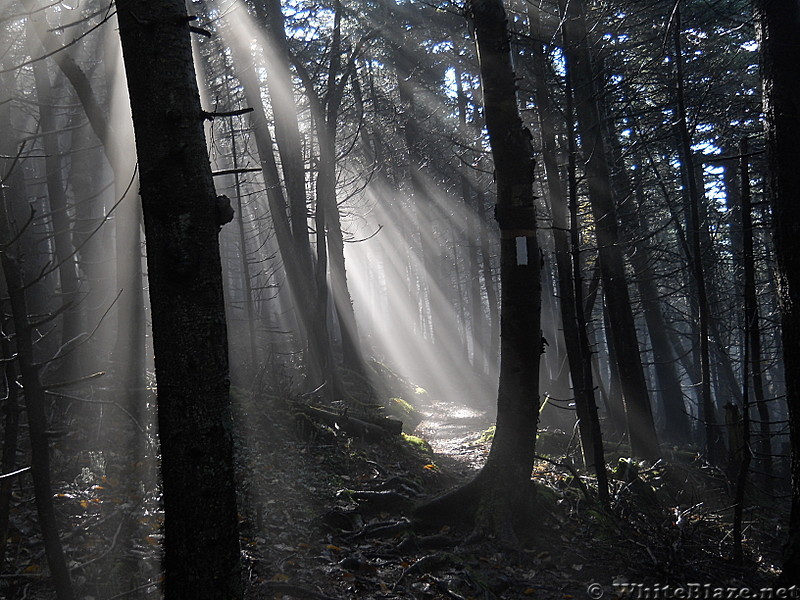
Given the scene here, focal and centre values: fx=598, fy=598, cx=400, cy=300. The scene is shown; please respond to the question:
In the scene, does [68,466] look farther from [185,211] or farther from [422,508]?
[185,211]

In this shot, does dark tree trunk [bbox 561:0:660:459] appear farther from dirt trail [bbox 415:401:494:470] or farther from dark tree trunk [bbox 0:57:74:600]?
dark tree trunk [bbox 0:57:74:600]

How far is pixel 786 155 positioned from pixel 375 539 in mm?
5147

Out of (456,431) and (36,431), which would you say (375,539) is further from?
(456,431)

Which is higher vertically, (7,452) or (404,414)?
(7,452)

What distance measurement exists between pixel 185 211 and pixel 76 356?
661 centimetres

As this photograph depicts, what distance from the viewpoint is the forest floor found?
16.4 ft

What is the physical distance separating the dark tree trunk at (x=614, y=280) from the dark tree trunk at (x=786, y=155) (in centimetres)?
472

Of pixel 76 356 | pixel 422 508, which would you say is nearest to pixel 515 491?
pixel 422 508

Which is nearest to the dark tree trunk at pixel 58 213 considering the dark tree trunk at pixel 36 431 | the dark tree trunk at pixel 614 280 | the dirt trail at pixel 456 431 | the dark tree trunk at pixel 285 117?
the dark tree trunk at pixel 285 117

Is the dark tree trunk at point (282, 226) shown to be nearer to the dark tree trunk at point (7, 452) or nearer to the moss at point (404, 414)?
the moss at point (404, 414)

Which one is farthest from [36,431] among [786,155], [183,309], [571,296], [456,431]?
[456,431]

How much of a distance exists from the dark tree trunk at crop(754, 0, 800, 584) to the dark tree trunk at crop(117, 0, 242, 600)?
14.3ft

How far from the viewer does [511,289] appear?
6441mm

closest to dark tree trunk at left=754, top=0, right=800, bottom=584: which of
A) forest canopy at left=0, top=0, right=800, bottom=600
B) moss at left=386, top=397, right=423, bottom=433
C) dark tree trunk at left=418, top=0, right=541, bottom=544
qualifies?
forest canopy at left=0, top=0, right=800, bottom=600
